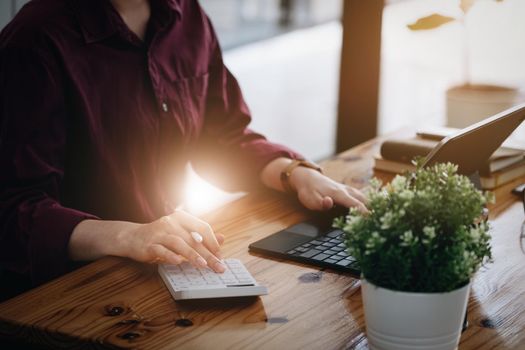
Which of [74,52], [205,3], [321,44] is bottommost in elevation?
[321,44]

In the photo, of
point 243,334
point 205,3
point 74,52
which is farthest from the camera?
point 205,3

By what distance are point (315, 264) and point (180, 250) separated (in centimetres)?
25

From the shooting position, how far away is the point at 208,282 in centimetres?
127

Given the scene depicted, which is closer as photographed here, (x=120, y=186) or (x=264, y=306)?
(x=264, y=306)

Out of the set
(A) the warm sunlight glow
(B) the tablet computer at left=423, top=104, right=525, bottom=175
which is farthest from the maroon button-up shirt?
(A) the warm sunlight glow

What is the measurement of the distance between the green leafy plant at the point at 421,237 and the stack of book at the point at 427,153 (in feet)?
3.00

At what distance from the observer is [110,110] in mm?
1680

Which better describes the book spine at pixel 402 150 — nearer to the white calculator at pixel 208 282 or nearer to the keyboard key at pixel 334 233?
the keyboard key at pixel 334 233

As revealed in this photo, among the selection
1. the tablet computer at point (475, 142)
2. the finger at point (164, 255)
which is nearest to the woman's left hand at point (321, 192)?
the tablet computer at point (475, 142)

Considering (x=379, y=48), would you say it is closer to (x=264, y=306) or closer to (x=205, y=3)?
(x=264, y=306)

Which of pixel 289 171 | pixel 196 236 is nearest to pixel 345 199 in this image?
pixel 289 171

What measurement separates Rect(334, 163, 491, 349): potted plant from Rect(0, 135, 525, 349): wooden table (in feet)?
0.38

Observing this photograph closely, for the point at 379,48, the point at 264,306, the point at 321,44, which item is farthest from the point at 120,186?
the point at 321,44

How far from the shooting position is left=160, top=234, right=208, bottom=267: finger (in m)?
1.32
